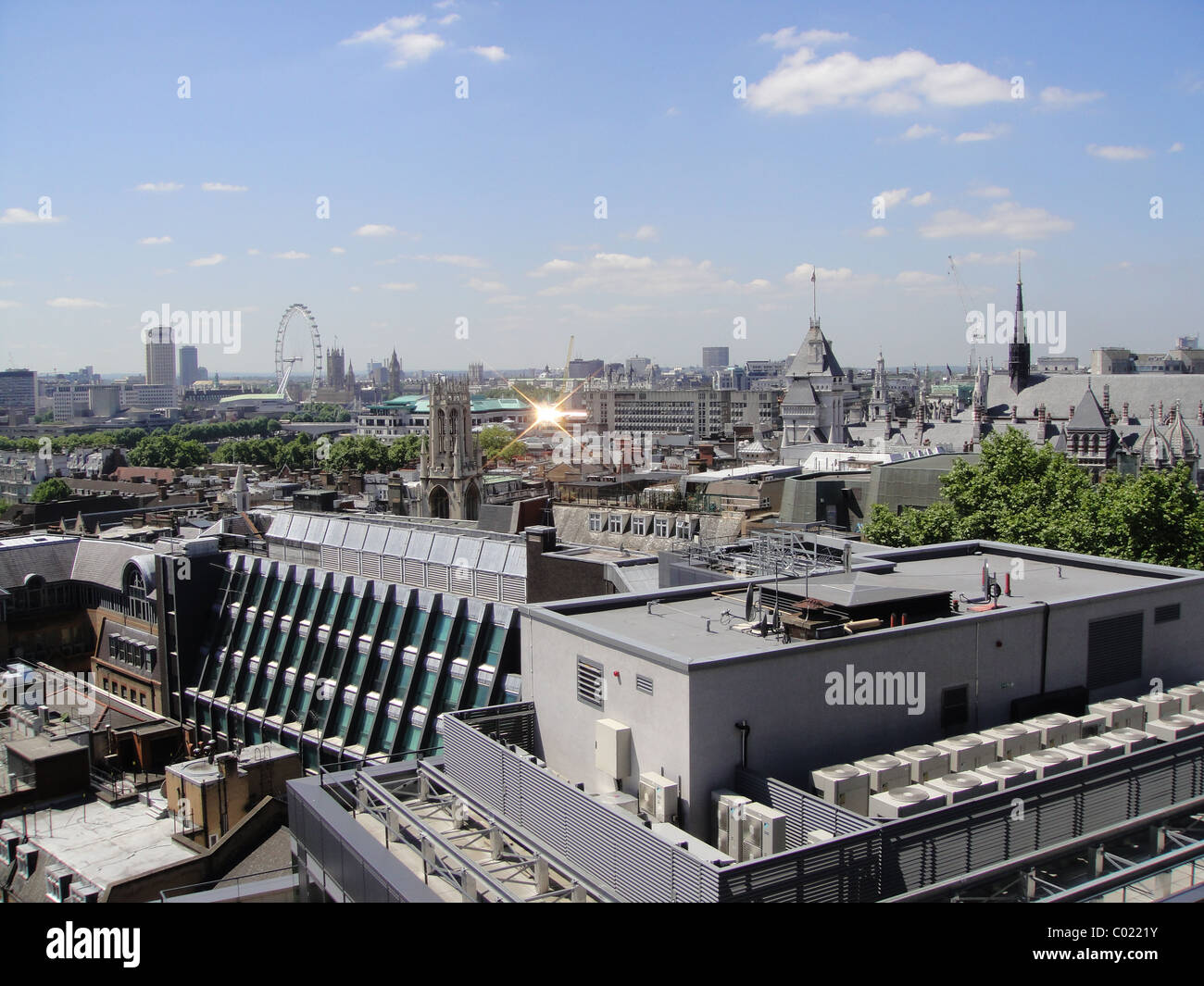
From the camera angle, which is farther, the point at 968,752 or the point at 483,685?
the point at 483,685

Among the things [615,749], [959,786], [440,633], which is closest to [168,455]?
[440,633]

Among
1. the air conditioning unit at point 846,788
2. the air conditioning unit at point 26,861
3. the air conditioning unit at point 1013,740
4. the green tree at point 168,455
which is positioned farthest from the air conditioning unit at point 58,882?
the green tree at point 168,455

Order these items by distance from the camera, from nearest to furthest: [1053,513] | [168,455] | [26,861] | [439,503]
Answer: [26,861]
[1053,513]
[439,503]
[168,455]

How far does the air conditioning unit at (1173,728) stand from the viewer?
49.8 feet

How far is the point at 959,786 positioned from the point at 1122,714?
14.4 feet

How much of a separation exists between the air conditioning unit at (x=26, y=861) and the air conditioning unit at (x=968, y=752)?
23.0 metres

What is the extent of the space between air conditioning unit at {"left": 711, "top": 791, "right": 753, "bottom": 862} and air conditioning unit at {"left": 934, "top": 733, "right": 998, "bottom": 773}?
10.4ft

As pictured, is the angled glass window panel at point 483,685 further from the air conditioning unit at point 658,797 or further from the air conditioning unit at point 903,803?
the air conditioning unit at point 903,803

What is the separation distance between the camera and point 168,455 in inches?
6486

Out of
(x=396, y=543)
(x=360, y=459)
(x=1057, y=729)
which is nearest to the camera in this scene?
(x=1057, y=729)

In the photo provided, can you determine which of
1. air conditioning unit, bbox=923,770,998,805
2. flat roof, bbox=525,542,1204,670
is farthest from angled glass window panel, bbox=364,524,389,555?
air conditioning unit, bbox=923,770,998,805

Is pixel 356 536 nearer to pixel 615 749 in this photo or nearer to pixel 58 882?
pixel 58 882
